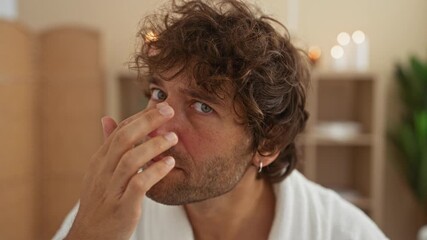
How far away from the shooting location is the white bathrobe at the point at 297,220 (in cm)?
127

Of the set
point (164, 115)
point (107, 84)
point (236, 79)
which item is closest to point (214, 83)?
point (236, 79)

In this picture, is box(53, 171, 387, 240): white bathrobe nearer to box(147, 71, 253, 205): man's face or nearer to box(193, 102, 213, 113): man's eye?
box(147, 71, 253, 205): man's face

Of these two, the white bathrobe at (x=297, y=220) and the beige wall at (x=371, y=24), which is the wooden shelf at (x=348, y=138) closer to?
the beige wall at (x=371, y=24)

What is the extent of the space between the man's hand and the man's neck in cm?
40

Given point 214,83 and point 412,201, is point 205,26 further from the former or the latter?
point 412,201

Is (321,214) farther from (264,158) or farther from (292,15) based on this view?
(292,15)

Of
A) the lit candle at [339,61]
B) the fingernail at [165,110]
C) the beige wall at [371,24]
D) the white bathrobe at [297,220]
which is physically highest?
the beige wall at [371,24]

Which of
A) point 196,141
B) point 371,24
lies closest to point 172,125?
point 196,141

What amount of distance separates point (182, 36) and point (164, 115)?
0.91ft

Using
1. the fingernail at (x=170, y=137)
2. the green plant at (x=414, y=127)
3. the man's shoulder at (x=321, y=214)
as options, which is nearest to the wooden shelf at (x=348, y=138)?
the green plant at (x=414, y=127)

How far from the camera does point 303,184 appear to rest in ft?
4.59

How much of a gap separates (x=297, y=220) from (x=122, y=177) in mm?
599

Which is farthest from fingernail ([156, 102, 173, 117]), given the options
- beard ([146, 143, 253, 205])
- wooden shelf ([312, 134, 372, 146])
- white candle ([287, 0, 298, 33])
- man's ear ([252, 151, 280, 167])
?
Result: white candle ([287, 0, 298, 33])

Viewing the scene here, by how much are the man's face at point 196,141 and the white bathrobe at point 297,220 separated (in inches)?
8.8
